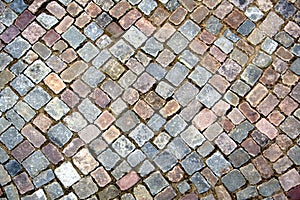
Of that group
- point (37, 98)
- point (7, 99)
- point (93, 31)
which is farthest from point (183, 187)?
point (7, 99)

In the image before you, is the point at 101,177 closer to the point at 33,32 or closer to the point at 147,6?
the point at 33,32

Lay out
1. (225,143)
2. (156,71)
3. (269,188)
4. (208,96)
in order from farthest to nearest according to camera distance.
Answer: (156,71) < (208,96) < (225,143) < (269,188)

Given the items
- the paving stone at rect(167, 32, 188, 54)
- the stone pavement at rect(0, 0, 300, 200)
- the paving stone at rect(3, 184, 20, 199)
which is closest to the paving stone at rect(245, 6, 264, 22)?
the stone pavement at rect(0, 0, 300, 200)

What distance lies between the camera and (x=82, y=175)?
A: 4328 mm

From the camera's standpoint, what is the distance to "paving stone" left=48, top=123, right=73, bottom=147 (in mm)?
4410

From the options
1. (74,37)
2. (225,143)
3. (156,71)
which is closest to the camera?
(225,143)

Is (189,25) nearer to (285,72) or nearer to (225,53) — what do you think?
(225,53)

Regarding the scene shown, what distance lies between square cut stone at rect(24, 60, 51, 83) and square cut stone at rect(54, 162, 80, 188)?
0.93 m

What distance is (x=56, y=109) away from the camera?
448 centimetres

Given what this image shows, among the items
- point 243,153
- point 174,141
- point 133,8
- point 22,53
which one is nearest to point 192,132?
point 174,141

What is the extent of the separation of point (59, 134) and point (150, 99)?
98cm

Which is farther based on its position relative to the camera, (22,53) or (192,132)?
(22,53)

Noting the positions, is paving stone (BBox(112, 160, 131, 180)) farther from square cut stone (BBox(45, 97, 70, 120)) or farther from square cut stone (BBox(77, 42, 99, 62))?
square cut stone (BBox(77, 42, 99, 62))

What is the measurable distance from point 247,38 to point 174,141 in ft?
4.26
